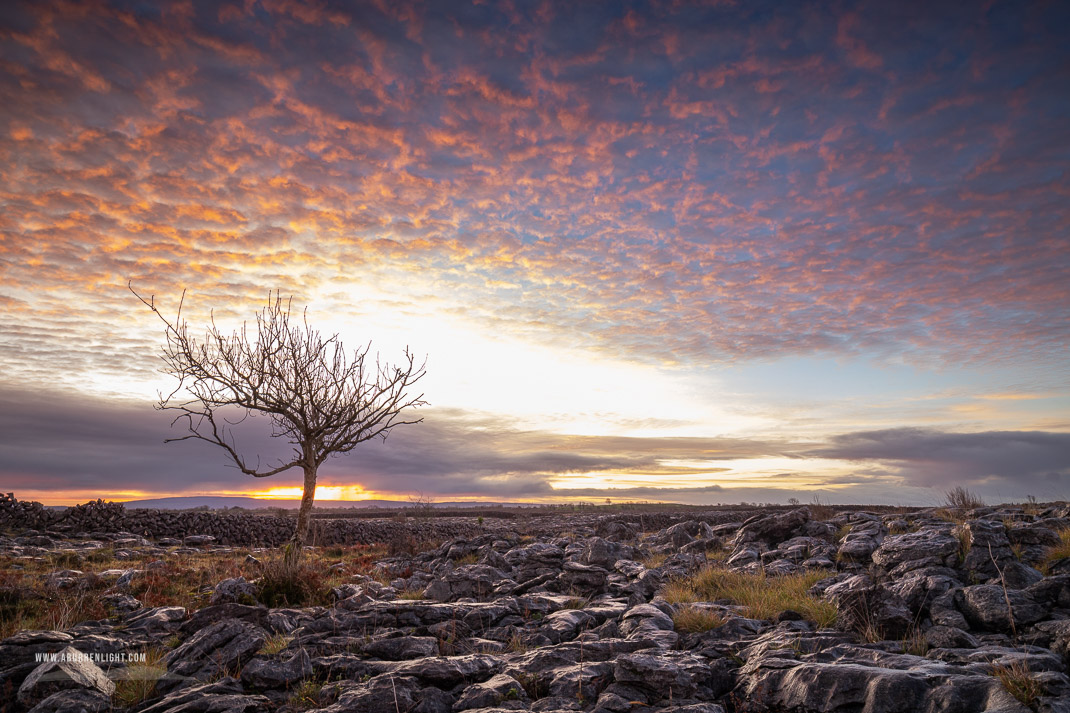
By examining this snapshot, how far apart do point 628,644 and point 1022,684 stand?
13.7ft

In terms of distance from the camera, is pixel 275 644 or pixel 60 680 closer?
pixel 60 680

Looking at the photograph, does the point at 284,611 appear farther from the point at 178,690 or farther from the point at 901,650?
the point at 901,650

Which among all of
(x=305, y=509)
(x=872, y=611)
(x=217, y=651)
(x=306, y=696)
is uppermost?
(x=305, y=509)

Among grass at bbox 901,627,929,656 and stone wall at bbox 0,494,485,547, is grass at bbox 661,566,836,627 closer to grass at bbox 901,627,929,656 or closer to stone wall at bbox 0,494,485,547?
grass at bbox 901,627,929,656

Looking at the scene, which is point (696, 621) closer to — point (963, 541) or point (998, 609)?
point (998, 609)

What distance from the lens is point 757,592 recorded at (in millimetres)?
10297

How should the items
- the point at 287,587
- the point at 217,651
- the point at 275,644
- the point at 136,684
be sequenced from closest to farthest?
1. the point at 136,684
2. the point at 217,651
3. the point at 275,644
4. the point at 287,587

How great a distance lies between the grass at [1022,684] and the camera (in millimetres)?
4699

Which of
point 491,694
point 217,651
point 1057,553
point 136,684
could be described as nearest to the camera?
point 491,694

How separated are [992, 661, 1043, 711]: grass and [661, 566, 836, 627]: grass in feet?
11.4

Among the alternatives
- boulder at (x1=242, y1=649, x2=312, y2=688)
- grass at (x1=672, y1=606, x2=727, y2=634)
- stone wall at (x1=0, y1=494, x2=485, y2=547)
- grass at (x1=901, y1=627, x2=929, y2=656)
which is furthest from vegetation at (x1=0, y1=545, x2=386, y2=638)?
grass at (x1=901, y1=627, x2=929, y2=656)

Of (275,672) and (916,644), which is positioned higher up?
(916,644)

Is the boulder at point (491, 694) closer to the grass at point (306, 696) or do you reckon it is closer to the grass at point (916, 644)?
the grass at point (306, 696)

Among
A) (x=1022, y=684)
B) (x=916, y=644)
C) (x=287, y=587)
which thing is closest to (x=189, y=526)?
(x=287, y=587)
